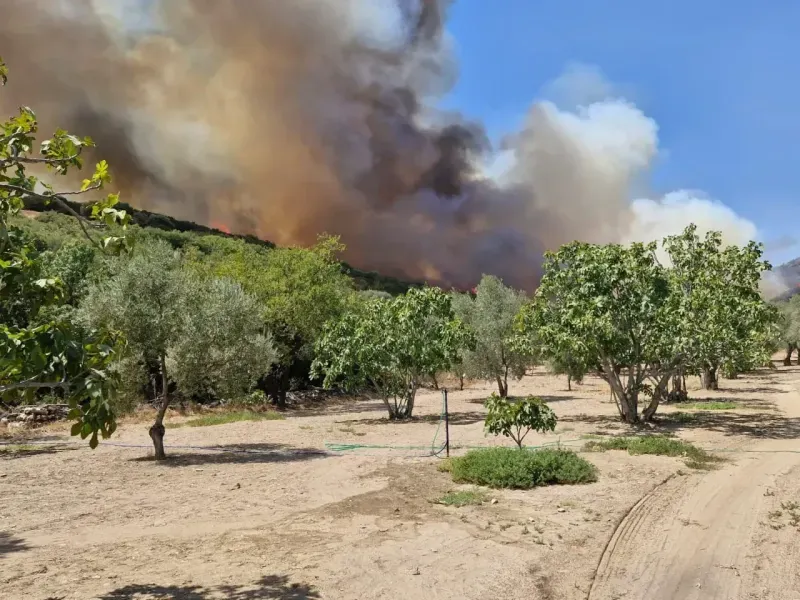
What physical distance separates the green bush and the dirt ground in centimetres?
56

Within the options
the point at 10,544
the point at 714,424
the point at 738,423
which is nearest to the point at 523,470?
the point at 10,544

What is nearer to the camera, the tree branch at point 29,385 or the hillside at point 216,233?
the tree branch at point 29,385

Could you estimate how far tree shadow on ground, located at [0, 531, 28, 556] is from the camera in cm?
1048

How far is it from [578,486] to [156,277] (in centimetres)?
1561

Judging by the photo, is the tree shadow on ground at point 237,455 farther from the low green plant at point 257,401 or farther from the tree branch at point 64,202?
the low green plant at point 257,401

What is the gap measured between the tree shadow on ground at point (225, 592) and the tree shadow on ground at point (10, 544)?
370 cm

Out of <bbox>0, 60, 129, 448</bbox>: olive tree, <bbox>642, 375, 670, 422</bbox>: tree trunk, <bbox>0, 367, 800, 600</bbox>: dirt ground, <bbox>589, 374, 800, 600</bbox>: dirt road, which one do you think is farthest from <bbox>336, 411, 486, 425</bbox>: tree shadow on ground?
<bbox>0, 60, 129, 448</bbox>: olive tree

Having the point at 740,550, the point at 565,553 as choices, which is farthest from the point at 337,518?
the point at 740,550

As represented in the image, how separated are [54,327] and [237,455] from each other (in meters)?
18.0

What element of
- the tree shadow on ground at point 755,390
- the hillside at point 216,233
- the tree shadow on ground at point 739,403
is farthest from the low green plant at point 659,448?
the hillside at point 216,233

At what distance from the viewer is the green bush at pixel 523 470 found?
47.5 ft

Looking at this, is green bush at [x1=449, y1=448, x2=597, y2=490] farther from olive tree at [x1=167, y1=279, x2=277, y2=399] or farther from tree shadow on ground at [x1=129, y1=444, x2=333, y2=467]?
olive tree at [x1=167, y1=279, x2=277, y2=399]

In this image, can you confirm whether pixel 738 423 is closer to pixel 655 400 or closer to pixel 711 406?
pixel 655 400

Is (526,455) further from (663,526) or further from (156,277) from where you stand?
(156,277)
